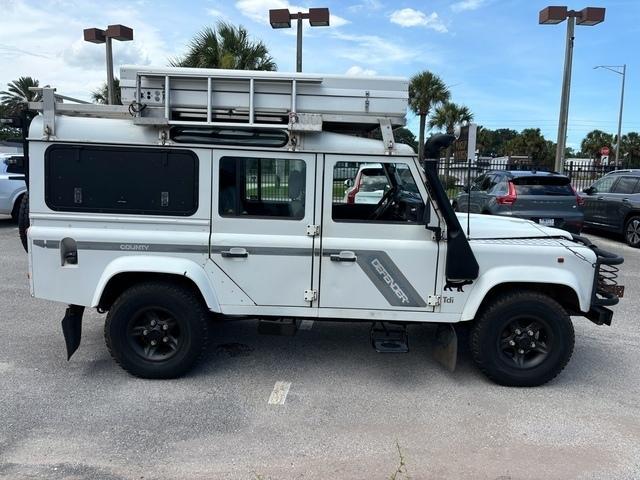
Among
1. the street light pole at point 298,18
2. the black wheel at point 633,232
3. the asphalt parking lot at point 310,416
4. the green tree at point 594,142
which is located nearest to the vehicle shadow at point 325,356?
the asphalt parking lot at point 310,416

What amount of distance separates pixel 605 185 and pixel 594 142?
64.8 m

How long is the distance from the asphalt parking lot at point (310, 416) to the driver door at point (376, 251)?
773 millimetres

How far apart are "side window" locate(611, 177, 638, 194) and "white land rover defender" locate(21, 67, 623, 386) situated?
9.06m

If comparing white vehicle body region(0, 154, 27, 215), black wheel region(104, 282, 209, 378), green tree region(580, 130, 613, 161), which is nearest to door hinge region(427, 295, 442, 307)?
black wheel region(104, 282, 209, 378)

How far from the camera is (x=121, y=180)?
4.12m

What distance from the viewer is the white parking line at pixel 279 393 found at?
13.4 ft

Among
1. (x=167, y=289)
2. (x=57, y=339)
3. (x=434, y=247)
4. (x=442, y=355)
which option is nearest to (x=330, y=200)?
(x=434, y=247)

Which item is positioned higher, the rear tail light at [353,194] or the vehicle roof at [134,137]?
the vehicle roof at [134,137]

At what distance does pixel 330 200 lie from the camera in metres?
4.11

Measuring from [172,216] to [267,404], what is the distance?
5.29 ft

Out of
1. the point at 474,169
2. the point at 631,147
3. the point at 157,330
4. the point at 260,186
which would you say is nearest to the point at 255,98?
the point at 260,186

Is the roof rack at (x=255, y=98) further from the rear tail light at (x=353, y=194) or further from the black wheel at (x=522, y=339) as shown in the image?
the black wheel at (x=522, y=339)

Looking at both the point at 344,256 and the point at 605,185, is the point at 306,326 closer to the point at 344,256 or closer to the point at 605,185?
the point at 344,256

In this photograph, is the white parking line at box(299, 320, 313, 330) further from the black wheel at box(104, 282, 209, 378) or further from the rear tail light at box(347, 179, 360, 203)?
the rear tail light at box(347, 179, 360, 203)
